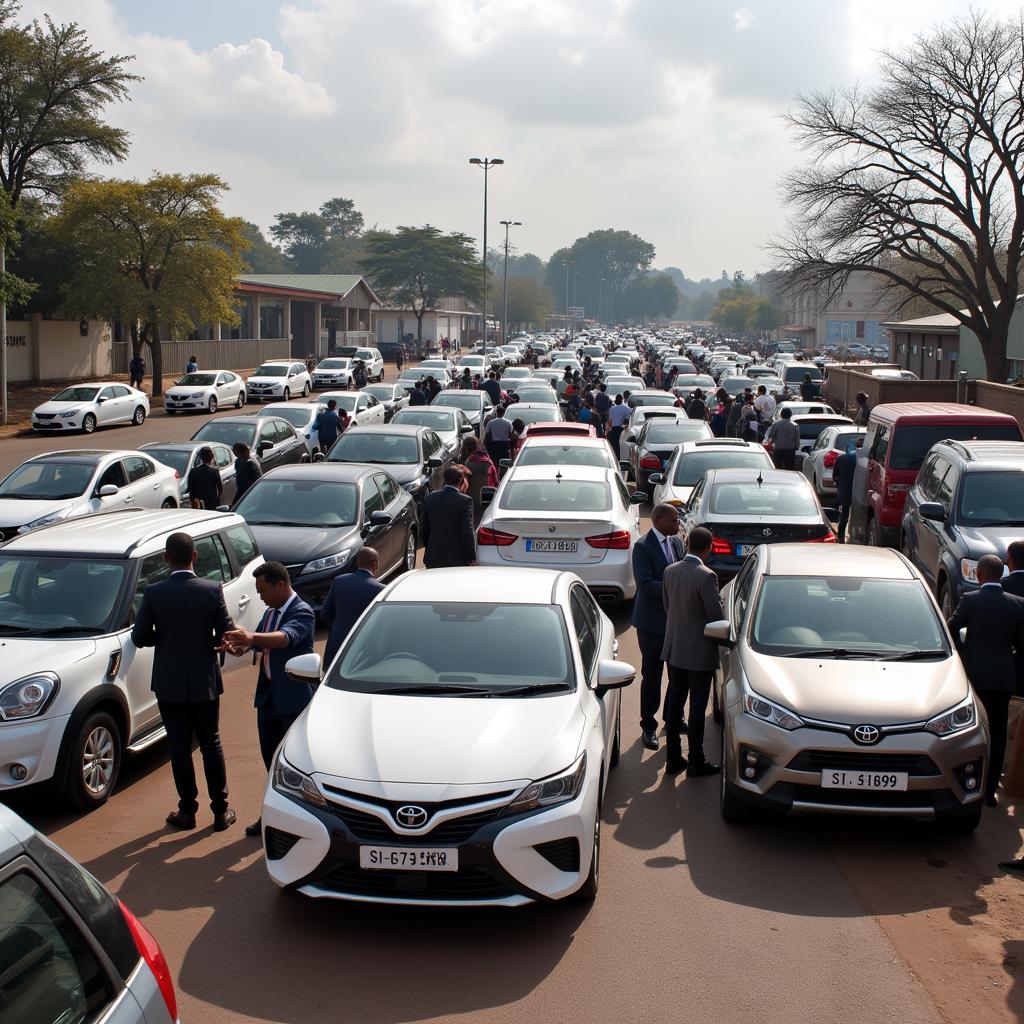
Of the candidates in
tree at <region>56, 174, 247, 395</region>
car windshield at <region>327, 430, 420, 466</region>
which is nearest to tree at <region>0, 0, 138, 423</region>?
tree at <region>56, 174, 247, 395</region>

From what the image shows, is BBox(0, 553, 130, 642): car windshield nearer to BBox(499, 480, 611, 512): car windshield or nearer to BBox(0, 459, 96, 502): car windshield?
BBox(499, 480, 611, 512): car windshield

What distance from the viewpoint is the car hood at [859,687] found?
7160mm

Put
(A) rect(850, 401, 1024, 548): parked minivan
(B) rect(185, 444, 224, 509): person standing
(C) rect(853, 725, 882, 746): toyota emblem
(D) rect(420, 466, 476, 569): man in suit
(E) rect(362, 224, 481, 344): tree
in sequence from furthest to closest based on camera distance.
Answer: (E) rect(362, 224, 481, 344): tree
(B) rect(185, 444, 224, 509): person standing
(A) rect(850, 401, 1024, 548): parked minivan
(D) rect(420, 466, 476, 569): man in suit
(C) rect(853, 725, 882, 746): toyota emblem

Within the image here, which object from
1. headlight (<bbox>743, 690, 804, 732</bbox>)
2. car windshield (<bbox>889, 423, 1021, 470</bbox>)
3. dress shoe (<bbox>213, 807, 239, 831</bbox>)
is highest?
car windshield (<bbox>889, 423, 1021, 470</bbox>)

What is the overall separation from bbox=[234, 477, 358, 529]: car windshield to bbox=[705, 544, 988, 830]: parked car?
6.19m

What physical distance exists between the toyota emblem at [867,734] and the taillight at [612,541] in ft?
18.7

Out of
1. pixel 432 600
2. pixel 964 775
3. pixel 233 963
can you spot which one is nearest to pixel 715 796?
pixel 964 775

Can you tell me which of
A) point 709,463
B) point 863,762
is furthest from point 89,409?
point 863,762

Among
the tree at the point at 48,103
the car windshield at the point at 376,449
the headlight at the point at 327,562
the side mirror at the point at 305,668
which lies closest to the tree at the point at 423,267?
the tree at the point at 48,103

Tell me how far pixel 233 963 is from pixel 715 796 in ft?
11.9

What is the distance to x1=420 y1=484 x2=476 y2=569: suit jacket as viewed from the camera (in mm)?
12047

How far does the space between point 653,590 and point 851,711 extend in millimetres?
2176

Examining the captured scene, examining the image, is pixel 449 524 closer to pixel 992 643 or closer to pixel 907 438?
pixel 992 643

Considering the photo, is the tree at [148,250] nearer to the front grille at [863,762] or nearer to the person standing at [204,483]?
the person standing at [204,483]
